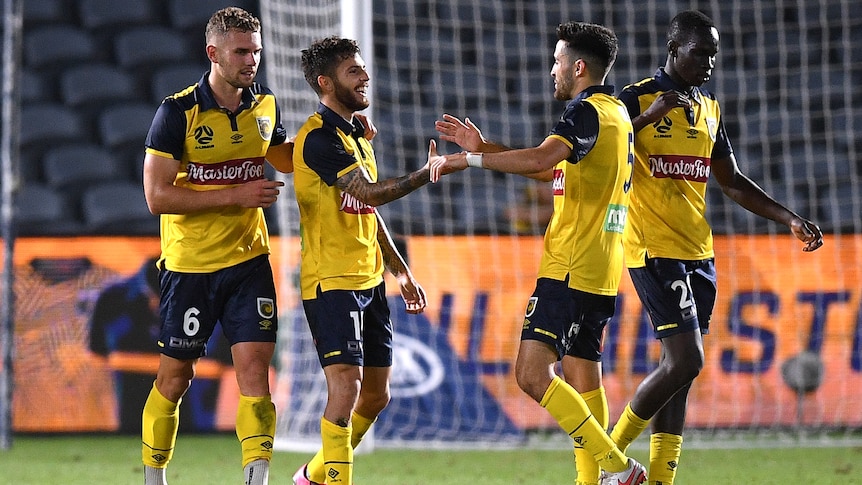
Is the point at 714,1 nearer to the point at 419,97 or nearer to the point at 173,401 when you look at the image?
the point at 419,97

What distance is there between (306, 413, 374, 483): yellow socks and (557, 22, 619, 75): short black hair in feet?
5.57

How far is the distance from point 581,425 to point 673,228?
1015mm

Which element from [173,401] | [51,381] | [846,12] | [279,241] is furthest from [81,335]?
[846,12]

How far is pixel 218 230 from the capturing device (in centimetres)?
473

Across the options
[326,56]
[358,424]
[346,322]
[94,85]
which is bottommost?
[358,424]

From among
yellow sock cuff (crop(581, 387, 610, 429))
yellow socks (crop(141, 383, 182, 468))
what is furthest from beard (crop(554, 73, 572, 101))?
yellow socks (crop(141, 383, 182, 468))

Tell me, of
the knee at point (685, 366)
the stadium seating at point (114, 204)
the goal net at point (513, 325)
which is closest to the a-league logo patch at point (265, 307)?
the knee at point (685, 366)

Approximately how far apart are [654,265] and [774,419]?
3.61 metres

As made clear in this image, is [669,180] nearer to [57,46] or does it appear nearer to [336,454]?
[336,454]

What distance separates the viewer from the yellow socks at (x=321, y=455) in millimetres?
4820

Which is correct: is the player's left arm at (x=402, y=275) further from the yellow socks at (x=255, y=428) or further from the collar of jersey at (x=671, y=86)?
the collar of jersey at (x=671, y=86)

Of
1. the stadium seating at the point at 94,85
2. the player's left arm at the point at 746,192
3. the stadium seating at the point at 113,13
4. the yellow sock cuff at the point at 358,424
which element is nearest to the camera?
the yellow sock cuff at the point at 358,424

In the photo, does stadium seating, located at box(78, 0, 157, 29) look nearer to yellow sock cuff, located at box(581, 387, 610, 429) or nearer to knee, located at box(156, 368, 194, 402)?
knee, located at box(156, 368, 194, 402)

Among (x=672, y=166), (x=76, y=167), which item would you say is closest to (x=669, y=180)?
(x=672, y=166)
